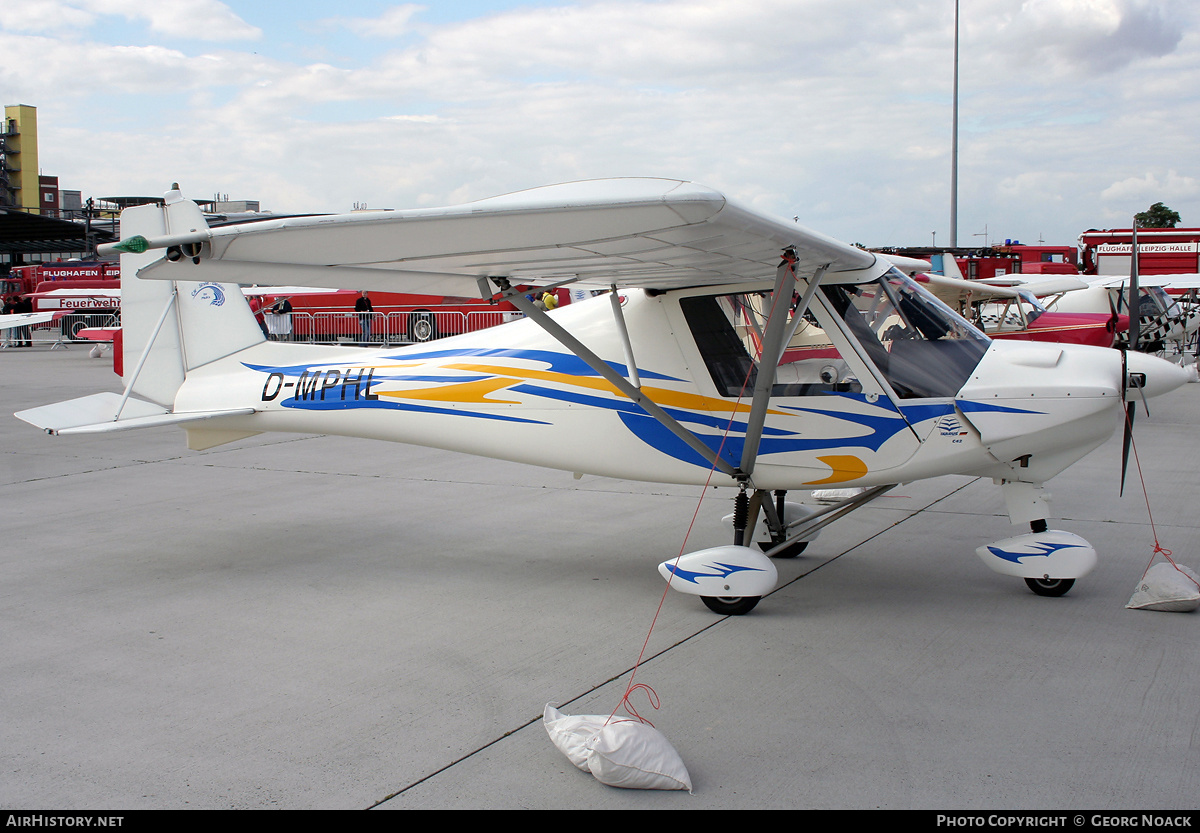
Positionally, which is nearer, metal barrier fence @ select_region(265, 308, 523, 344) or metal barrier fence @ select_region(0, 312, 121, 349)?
metal barrier fence @ select_region(265, 308, 523, 344)

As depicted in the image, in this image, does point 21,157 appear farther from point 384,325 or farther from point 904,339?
point 904,339

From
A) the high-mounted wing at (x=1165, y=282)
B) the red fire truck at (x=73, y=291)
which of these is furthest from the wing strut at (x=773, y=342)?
the red fire truck at (x=73, y=291)

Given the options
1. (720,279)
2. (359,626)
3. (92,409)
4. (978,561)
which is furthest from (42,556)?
(978,561)

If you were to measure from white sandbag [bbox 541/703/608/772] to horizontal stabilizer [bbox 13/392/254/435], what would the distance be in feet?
11.7

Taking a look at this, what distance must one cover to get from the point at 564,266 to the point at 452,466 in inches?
218

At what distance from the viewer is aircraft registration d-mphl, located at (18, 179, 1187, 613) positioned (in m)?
3.90

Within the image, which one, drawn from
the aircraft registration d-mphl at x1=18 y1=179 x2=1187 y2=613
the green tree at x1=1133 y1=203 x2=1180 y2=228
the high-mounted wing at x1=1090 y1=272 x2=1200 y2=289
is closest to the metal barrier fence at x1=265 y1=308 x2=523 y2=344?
the high-mounted wing at x1=1090 y1=272 x2=1200 y2=289

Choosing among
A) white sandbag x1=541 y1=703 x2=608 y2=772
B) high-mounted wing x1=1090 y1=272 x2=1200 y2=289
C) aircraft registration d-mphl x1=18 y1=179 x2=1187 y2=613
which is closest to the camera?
white sandbag x1=541 y1=703 x2=608 y2=772

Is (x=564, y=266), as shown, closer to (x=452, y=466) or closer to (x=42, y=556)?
(x=42, y=556)

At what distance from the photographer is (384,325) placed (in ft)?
91.0

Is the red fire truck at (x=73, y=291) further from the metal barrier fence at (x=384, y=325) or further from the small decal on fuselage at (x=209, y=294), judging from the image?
the small decal on fuselage at (x=209, y=294)

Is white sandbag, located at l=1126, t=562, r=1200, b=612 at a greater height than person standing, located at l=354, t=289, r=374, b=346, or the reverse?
person standing, located at l=354, t=289, r=374, b=346

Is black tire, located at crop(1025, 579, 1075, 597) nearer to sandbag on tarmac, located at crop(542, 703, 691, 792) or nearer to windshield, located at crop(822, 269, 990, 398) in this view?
windshield, located at crop(822, 269, 990, 398)

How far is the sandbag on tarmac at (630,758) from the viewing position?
2.94 metres
